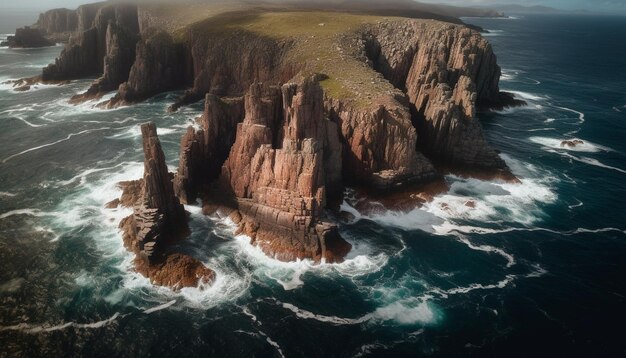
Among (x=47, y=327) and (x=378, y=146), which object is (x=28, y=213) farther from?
(x=378, y=146)

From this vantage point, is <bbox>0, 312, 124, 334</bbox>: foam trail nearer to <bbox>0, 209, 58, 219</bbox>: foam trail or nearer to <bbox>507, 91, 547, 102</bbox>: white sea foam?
<bbox>0, 209, 58, 219</bbox>: foam trail

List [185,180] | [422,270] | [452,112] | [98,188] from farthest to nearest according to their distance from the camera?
[452,112] → [98,188] → [185,180] → [422,270]

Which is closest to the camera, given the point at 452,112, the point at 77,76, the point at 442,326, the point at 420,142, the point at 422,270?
the point at 442,326

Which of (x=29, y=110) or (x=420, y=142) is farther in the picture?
(x=29, y=110)

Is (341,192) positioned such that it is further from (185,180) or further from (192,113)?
(192,113)

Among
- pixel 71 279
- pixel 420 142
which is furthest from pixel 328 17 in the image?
pixel 71 279

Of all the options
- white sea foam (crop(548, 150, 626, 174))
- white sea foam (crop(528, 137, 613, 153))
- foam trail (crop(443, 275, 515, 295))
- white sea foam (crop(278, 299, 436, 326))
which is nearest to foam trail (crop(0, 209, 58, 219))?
white sea foam (crop(278, 299, 436, 326))

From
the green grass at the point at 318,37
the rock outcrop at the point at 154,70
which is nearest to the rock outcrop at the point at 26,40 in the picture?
the green grass at the point at 318,37
